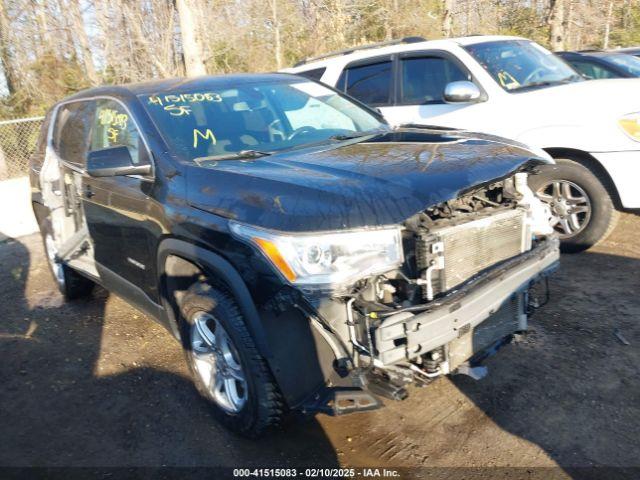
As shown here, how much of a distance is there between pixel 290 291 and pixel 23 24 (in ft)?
49.5

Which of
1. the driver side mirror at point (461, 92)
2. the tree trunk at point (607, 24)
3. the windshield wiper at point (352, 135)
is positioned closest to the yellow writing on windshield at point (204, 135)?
the windshield wiper at point (352, 135)

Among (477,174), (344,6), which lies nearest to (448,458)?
(477,174)

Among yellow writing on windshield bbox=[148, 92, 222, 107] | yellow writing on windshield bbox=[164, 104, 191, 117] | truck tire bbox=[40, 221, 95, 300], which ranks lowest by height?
truck tire bbox=[40, 221, 95, 300]

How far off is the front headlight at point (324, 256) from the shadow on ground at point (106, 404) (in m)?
1.08

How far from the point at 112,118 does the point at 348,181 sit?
2.14 meters

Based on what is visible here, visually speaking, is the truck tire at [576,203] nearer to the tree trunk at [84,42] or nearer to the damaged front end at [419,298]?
the damaged front end at [419,298]

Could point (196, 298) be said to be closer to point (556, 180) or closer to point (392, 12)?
point (556, 180)

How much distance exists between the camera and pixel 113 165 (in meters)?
3.36

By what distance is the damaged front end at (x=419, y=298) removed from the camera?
250cm

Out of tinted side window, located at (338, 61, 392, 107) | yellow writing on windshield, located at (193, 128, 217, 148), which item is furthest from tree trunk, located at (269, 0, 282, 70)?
yellow writing on windshield, located at (193, 128, 217, 148)

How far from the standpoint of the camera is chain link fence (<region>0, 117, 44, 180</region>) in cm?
957

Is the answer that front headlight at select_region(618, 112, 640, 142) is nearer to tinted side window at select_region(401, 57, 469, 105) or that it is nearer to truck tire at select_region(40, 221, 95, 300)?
tinted side window at select_region(401, 57, 469, 105)

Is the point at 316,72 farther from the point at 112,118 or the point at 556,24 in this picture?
the point at 556,24

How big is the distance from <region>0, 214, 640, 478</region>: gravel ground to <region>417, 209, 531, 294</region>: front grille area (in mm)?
863
